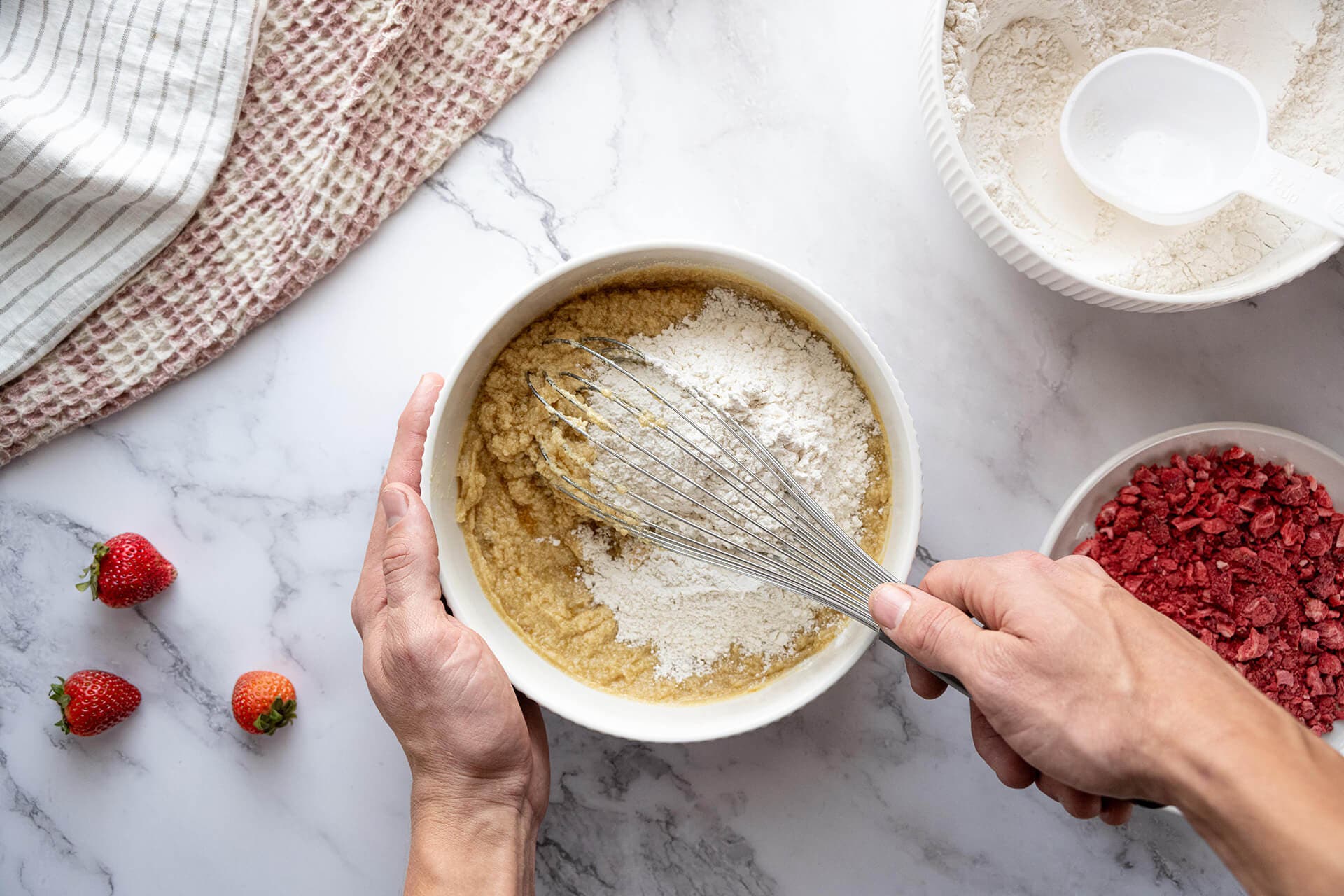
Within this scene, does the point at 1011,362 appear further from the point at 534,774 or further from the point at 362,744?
the point at 362,744

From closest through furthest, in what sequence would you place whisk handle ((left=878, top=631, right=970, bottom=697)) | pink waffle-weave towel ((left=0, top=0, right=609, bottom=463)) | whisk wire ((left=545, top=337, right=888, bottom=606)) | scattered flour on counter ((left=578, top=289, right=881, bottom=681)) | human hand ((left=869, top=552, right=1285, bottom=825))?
human hand ((left=869, top=552, right=1285, bottom=825)), whisk handle ((left=878, top=631, right=970, bottom=697)), whisk wire ((left=545, top=337, right=888, bottom=606)), scattered flour on counter ((left=578, top=289, right=881, bottom=681)), pink waffle-weave towel ((left=0, top=0, right=609, bottom=463))

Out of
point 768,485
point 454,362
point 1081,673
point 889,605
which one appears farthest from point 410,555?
point 1081,673

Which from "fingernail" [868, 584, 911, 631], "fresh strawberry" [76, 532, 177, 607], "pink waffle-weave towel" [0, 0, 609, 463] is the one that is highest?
"pink waffle-weave towel" [0, 0, 609, 463]

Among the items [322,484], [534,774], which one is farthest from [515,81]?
[534,774]

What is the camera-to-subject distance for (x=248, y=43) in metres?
1.33

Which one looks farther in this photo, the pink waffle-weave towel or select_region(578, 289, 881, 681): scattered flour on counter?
the pink waffle-weave towel

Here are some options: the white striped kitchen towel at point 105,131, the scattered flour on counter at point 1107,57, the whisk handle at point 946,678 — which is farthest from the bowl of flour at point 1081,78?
the white striped kitchen towel at point 105,131

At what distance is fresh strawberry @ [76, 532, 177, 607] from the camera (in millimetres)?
1363

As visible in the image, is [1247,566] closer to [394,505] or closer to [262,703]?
[394,505]

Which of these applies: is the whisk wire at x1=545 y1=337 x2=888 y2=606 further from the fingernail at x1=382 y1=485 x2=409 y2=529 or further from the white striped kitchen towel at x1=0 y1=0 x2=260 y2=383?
the white striped kitchen towel at x1=0 y1=0 x2=260 y2=383

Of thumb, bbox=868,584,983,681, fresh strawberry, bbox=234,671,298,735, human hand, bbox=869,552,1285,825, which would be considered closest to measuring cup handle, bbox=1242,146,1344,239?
human hand, bbox=869,552,1285,825

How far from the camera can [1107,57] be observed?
1.36 meters

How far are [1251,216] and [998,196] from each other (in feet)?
1.24

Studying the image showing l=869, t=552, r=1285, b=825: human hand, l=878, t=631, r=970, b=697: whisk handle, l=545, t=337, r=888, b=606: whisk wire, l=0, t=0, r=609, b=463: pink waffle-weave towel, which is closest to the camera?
l=869, t=552, r=1285, b=825: human hand
